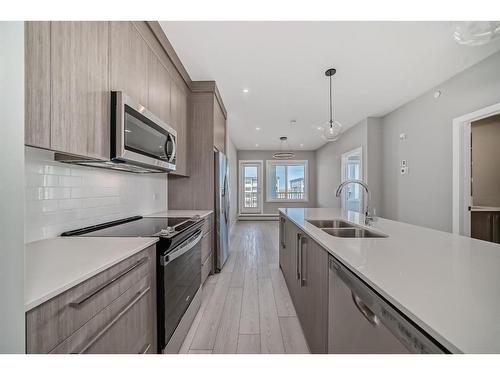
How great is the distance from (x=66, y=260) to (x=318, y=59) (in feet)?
9.42

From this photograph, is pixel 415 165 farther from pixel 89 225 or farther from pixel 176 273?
pixel 89 225

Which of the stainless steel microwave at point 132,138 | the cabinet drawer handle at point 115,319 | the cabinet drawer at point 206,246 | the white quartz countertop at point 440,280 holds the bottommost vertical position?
the cabinet drawer at point 206,246

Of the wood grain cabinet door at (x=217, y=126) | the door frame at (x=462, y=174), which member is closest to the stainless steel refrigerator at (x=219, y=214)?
the wood grain cabinet door at (x=217, y=126)

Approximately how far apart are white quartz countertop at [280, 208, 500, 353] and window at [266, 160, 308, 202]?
7735 millimetres

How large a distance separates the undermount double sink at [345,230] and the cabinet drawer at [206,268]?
52.4 inches

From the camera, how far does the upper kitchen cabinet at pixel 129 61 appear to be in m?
1.45

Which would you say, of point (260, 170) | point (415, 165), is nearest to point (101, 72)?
point (415, 165)

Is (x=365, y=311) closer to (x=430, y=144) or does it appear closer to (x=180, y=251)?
(x=180, y=251)

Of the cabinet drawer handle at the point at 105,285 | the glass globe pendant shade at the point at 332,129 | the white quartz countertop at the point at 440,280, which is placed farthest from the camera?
the glass globe pendant shade at the point at 332,129

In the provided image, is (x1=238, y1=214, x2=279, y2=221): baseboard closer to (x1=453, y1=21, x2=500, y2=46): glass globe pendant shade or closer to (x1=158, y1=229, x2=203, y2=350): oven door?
(x1=158, y1=229, x2=203, y2=350): oven door

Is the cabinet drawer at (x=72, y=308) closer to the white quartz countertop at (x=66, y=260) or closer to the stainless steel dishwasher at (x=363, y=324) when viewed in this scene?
the white quartz countertop at (x=66, y=260)

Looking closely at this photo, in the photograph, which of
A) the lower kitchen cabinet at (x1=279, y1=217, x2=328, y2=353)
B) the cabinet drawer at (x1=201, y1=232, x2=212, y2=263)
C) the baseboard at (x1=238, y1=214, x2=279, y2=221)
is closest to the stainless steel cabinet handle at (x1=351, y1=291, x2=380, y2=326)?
the lower kitchen cabinet at (x1=279, y1=217, x2=328, y2=353)

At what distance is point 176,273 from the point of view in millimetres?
1500
